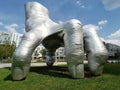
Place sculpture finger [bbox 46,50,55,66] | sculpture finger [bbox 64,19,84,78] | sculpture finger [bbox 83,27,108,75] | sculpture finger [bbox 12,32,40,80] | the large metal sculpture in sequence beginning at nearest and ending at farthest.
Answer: sculpture finger [bbox 64,19,84,78] → the large metal sculpture → sculpture finger [bbox 12,32,40,80] → sculpture finger [bbox 83,27,108,75] → sculpture finger [bbox 46,50,55,66]

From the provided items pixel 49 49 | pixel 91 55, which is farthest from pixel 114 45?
pixel 91 55

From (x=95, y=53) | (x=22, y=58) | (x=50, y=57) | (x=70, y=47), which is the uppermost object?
(x=70, y=47)

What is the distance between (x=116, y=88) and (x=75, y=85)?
194 centimetres

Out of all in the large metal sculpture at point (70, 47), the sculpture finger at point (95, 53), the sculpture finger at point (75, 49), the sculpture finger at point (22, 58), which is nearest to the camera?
the sculpture finger at point (75, 49)

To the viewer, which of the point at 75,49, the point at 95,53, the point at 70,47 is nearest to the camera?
the point at 75,49

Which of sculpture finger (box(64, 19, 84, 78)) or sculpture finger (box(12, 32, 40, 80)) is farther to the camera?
sculpture finger (box(12, 32, 40, 80))

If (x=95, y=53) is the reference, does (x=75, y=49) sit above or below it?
above

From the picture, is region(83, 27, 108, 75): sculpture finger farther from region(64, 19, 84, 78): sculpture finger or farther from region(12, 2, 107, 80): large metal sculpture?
region(64, 19, 84, 78): sculpture finger

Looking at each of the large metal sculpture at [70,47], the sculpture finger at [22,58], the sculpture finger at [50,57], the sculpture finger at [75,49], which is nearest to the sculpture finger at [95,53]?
the large metal sculpture at [70,47]

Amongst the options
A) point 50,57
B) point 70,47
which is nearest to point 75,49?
point 70,47

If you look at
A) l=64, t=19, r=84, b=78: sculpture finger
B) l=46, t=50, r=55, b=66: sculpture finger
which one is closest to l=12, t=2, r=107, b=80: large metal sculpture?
l=64, t=19, r=84, b=78: sculpture finger

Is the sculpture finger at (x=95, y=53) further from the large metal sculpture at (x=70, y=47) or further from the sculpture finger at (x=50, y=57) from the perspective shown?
the sculpture finger at (x=50, y=57)

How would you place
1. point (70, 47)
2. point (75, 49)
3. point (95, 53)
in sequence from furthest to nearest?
point (95, 53) → point (70, 47) → point (75, 49)

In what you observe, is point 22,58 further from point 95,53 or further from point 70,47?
point 95,53
